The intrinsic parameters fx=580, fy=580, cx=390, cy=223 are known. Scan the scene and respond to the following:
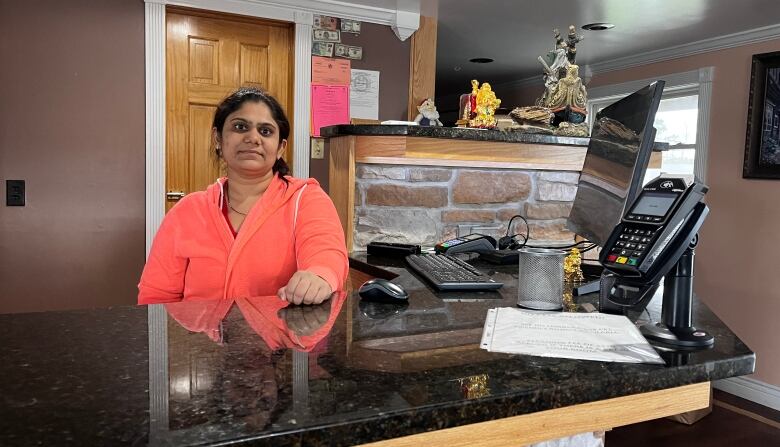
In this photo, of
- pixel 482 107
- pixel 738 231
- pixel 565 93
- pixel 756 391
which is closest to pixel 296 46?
pixel 482 107

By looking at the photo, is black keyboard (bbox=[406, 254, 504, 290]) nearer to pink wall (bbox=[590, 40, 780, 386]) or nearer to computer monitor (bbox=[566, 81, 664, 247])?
computer monitor (bbox=[566, 81, 664, 247])

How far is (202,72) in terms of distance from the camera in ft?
10.4

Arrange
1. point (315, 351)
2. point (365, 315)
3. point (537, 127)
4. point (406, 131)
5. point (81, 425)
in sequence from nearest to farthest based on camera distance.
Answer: point (81, 425), point (315, 351), point (365, 315), point (406, 131), point (537, 127)

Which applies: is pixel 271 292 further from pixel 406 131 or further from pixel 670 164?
pixel 670 164

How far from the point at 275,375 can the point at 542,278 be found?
562 mm

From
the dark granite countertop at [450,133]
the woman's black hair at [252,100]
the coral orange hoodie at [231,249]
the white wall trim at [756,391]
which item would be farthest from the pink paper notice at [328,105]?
the white wall trim at [756,391]

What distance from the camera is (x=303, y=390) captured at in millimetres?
604

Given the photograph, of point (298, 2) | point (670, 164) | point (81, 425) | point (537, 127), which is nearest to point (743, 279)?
point (670, 164)

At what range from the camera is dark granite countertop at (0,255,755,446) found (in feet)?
1.72

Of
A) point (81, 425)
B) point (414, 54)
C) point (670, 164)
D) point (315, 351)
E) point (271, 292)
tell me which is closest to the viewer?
point (81, 425)

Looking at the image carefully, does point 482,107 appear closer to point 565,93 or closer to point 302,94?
point 565,93

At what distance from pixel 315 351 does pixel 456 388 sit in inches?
7.8

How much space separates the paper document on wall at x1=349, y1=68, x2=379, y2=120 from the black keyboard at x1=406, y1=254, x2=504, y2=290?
215 cm

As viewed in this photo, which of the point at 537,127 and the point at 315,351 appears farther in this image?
the point at 537,127
